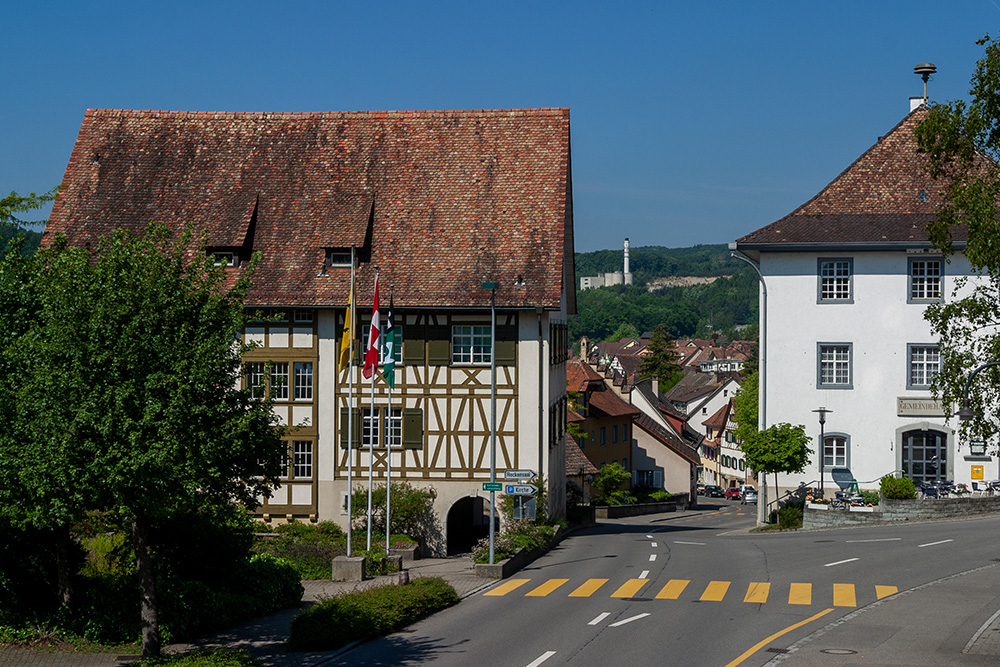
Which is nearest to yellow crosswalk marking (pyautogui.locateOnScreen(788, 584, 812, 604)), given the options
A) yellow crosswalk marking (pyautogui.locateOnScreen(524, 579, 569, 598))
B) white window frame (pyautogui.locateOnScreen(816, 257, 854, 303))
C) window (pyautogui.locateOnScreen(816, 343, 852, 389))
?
yellow crosswalk marking (pyautogui.locateOnScreen(524, 579, 569, 598))

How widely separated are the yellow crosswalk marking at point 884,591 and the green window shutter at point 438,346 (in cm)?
1619

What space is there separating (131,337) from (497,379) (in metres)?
20.6

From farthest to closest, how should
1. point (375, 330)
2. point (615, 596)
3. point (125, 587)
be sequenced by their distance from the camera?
point (375, 330) < point (615, 596) < point (125, 587)

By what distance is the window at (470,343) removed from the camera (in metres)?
37.5

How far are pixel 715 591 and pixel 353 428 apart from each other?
15.5m

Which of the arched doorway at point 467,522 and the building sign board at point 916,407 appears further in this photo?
the building sign board at point 916,407

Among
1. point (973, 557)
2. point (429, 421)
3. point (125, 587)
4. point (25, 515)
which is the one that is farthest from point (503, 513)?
point (25, 515)

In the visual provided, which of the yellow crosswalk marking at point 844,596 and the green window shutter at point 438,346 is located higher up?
the green window shutter at point 438,346

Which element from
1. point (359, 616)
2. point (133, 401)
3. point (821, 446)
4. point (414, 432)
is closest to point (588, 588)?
point (359, 616)

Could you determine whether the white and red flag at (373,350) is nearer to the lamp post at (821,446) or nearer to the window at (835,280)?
the lamp post at (821,446)

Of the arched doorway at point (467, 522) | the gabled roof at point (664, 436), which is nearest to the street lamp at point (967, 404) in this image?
the arched doorway at point (467, 522)

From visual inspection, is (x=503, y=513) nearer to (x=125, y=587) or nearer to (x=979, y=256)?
(x=125, y=587)

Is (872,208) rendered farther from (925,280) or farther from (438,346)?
(438,346)

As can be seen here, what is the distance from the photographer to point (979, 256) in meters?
18.2
